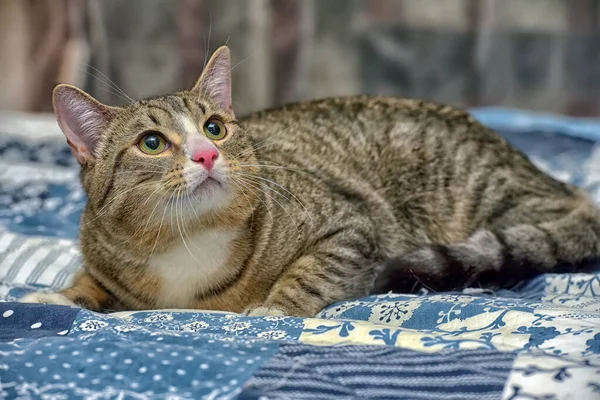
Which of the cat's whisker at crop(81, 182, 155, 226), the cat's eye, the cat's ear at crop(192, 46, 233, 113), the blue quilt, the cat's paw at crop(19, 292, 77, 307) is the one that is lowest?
the cat's paw at crop(19, 292, 77, 307)

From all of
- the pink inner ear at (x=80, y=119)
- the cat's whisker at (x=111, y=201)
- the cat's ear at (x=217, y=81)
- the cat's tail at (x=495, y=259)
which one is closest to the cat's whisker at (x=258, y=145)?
the cat's ear at (x=217, y=81)

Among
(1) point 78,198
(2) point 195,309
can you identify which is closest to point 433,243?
(2) point 195,309

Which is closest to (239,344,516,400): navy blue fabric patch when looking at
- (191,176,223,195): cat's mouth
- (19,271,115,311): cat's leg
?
(191,176,223,195): cat's mouth

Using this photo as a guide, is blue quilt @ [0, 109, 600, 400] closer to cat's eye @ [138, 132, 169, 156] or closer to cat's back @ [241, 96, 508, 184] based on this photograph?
cat's eye @ [138, 132, 169, 156]

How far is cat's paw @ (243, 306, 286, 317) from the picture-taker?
5.45 feet

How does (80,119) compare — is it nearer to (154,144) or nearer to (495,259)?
(154,144)

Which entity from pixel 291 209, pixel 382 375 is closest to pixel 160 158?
pixel 291 209

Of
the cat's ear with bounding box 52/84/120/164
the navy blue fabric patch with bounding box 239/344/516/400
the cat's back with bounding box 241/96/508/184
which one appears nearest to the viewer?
the navy blue fabric patch with bounding box 239/344/516/400

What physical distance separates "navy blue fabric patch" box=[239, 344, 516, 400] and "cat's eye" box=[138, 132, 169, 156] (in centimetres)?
61

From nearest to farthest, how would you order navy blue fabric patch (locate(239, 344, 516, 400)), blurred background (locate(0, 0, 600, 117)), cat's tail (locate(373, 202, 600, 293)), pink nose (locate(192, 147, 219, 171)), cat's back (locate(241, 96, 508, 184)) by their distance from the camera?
1. navy blue fabric patch (locate(239, 344, 516, 400))
2. pink nose (locate(192, 147, 219, 171))
3. cat's tail (locate(373, 202, 600, 293))
4. cat's back (locate(241, 96, 508, 184))
5. blurred background (locate(0, 0, 600, 117))

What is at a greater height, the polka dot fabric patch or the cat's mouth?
the cat's mouth

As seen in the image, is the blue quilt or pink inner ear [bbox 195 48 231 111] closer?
the blue quilt

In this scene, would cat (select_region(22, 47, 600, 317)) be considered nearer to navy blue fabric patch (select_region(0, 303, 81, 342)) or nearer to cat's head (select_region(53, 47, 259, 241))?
cat's head (select_region(53, 47, 259, 241))

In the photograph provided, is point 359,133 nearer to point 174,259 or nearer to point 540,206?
point 540,206
